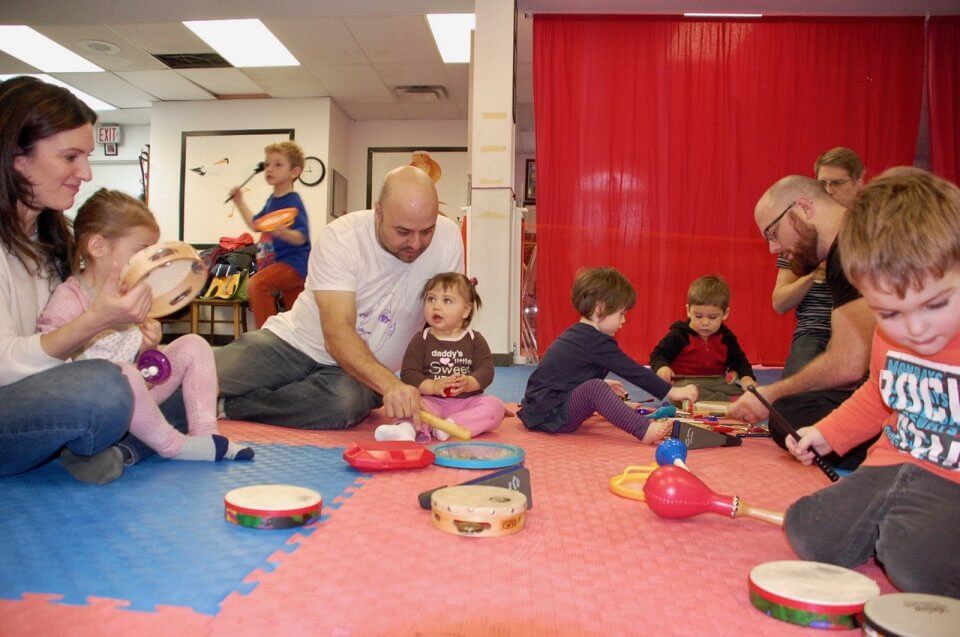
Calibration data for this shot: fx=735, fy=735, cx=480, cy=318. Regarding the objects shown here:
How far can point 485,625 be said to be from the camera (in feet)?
3.20

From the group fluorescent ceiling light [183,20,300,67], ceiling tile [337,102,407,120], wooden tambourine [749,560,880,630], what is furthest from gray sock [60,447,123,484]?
ceiling tile [337,102,407,120]

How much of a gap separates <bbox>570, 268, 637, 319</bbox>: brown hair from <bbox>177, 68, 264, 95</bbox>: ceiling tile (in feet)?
19.7

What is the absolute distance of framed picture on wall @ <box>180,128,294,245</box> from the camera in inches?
332

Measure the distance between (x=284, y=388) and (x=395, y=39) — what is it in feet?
16.0

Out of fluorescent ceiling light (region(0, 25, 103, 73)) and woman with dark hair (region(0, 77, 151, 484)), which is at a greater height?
fluorescent ceiling light (region(0, 25, 103, 73))

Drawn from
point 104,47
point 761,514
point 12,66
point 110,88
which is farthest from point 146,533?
point 110,88

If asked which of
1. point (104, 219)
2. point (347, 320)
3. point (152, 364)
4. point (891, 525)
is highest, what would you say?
point (104, 219)

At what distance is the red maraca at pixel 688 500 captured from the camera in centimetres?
142

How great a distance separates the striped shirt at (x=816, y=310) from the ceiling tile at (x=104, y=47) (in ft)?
20.8

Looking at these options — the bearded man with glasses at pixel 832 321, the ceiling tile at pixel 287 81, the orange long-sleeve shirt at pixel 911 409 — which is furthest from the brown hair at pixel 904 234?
the ceiling tile at pixel 287 81

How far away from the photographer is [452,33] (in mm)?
6488

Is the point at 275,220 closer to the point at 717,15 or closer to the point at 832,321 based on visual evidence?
the point at 832,321

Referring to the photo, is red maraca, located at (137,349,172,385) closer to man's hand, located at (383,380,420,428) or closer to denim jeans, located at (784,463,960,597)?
man's hand, located at (383,380,420,428)

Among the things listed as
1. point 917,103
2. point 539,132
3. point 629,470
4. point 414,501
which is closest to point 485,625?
point 414,501
